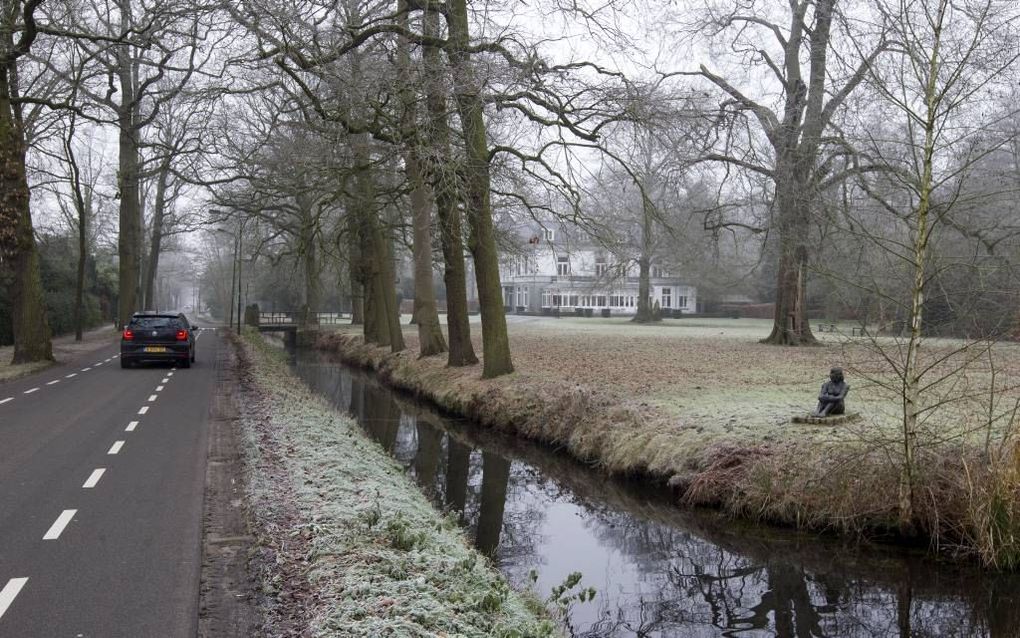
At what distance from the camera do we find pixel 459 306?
21719 millimetres

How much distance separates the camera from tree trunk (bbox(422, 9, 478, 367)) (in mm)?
14922

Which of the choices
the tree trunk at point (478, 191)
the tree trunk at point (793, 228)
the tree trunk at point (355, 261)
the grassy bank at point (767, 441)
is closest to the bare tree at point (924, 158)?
the grassy bank at point (767, 441)

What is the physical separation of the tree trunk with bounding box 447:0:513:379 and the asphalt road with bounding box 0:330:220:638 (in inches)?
257

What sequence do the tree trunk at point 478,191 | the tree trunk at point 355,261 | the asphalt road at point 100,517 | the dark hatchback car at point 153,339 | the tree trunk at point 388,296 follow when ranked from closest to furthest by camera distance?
the asphalt road at point 100,517 → the tree trunk at point 478,191 → the tree trunk at point 355,261 → the dark hatchback car at point 153,339 → the tree trunk at point 388,296

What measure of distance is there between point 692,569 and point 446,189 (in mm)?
8632

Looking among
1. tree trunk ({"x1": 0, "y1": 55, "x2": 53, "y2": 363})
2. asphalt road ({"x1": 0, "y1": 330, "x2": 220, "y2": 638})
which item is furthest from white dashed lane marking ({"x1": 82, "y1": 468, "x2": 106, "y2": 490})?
tree trunk ({"x1": 0, "y1": 55, "x2": 53, "y2": 363})

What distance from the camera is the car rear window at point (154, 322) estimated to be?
985 inches

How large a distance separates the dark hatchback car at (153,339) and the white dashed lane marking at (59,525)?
17854mm

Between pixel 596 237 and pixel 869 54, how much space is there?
9.41 m

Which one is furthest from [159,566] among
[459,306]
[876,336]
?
[459,306]

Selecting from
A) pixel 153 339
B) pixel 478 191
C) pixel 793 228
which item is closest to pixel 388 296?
pixel 153 339

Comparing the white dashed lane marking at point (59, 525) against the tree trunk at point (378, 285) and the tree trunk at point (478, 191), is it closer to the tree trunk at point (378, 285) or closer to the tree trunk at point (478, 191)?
the tree trunk at point (478, 191)

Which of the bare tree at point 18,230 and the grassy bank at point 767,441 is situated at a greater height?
the bare tree at point 18,230

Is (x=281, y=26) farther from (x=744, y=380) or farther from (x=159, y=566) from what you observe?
(x=744, y=380)
